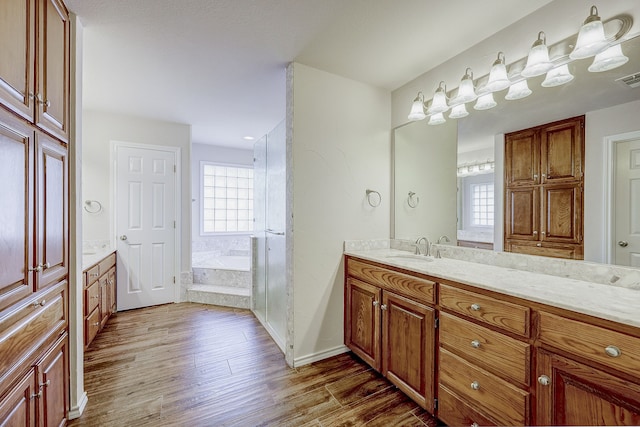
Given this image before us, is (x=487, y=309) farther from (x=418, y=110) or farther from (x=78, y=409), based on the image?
(x=78, y=409)

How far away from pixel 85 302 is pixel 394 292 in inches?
98.6

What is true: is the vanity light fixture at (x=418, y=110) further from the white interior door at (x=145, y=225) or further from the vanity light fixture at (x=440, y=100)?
the white interior door at (x=145, y=225)

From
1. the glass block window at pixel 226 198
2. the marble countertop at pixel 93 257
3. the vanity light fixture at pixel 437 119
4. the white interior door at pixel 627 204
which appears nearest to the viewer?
the white interior door at pixel 627 204

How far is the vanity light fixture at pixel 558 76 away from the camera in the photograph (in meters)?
1.47

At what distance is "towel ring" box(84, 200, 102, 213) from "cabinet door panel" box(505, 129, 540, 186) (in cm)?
410

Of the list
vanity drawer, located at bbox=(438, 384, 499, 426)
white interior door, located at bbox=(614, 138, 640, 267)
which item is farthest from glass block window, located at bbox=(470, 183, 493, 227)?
vanity drawer, located at bbox=(438, 384, 499, 426)

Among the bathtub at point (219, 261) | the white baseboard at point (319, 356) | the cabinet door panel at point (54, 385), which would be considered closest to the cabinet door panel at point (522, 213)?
the white baseboard at point (319, 356)

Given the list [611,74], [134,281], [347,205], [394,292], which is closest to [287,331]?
[394,292]

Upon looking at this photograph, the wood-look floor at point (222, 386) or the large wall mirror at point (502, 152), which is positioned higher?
the large wall mirror at point (502, 152)

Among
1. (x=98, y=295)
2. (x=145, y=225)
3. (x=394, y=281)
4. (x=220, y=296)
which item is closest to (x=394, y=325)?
(x=394, y=281)

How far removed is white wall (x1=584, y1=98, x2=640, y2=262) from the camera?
1.37 metres

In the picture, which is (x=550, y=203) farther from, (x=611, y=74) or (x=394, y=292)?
(x=394, y=292)

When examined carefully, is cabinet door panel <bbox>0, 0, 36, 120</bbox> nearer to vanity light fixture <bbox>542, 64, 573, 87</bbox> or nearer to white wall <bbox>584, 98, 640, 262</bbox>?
vanity light fixture <bbox>542, 64, 573, 87</bbox>

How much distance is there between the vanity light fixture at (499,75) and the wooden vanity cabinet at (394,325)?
1280 mm
